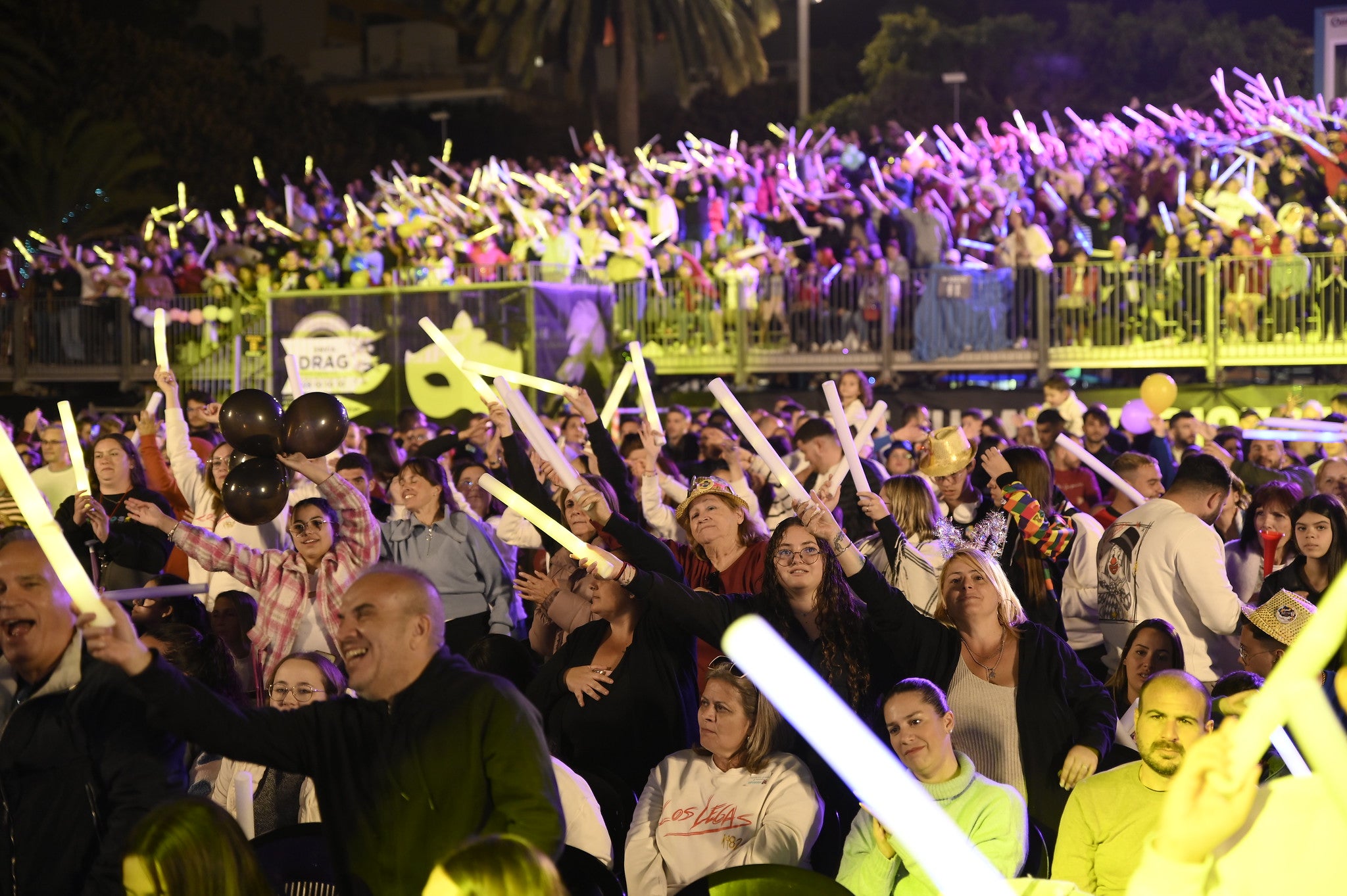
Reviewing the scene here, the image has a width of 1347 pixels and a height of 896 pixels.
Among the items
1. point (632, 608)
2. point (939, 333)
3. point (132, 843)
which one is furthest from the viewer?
point (939, 333)

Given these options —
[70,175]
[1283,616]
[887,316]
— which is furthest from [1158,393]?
[70,175]

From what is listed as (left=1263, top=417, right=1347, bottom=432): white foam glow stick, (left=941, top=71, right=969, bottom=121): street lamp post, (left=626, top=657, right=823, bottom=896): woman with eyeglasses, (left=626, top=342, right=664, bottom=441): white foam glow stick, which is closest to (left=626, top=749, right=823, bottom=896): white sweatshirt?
(left=626, top=657, right=823, bottom=896): woman with eyeglasses

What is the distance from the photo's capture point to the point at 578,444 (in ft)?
37.0

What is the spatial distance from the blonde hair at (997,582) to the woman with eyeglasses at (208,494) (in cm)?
307

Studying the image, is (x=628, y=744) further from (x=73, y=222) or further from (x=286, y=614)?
(x=73, y=222)

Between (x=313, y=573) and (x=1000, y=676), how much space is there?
2.61 meters

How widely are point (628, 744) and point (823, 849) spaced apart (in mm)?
979

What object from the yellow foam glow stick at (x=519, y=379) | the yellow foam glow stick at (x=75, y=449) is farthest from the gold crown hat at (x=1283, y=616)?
the yellow foam glow stick at (x=75, y=449)

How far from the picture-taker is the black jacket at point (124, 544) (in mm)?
7402

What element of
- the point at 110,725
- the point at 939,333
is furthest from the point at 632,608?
the point at 939,333

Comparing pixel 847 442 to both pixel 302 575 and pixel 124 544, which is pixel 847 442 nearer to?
pixel 302 575

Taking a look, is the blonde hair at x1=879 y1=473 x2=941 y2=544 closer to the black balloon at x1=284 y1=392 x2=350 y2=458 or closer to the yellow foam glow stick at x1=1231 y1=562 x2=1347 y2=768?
the black balloon at x1=284 y1=392 x2=350 y2=458

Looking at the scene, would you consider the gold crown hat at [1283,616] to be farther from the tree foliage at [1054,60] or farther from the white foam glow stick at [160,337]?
the tree foliage at [1054,60]

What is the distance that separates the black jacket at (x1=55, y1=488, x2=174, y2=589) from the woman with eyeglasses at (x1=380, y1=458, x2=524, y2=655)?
112 cm
